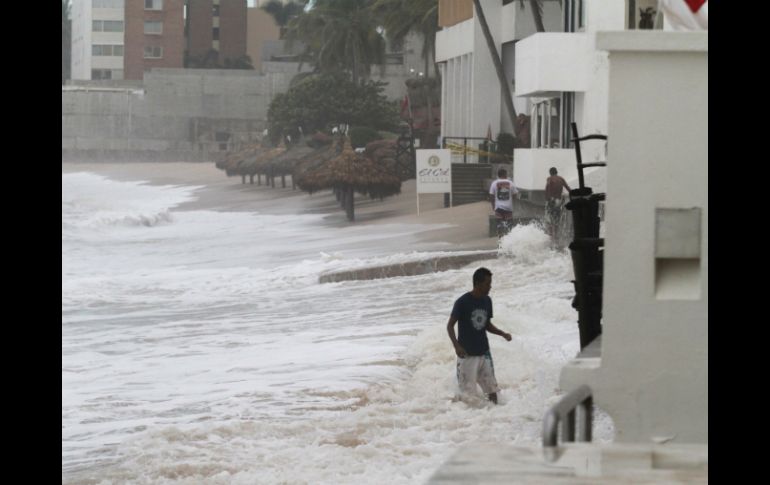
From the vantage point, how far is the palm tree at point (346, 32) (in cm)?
8594

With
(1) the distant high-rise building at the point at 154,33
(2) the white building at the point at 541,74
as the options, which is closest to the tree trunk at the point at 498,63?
(2) the white building at the point at 541,74

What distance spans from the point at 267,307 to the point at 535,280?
243 inches

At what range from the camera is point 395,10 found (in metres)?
68.3

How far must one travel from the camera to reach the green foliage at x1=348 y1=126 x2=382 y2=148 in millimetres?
69875

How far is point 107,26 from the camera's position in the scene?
406 ft

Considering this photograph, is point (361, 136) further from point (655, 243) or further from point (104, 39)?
point (655, 243)

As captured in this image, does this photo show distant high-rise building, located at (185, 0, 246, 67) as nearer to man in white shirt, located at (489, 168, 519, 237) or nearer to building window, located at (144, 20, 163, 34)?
building window, located at (144, 20, 163, 34)

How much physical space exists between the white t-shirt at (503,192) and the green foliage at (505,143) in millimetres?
12020

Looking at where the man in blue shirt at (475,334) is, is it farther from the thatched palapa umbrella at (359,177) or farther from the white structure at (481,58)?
the thatched palapa umbrella at (359,177)

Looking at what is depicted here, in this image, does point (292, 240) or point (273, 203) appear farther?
point (273, 203)

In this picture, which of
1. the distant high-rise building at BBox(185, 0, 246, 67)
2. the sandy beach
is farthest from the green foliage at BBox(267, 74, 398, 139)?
the distant high-rise building at BBox(185, 0, 246, 67)

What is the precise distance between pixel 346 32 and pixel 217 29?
41.0 metres

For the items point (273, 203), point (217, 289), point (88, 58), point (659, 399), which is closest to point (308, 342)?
point (217, 289)
